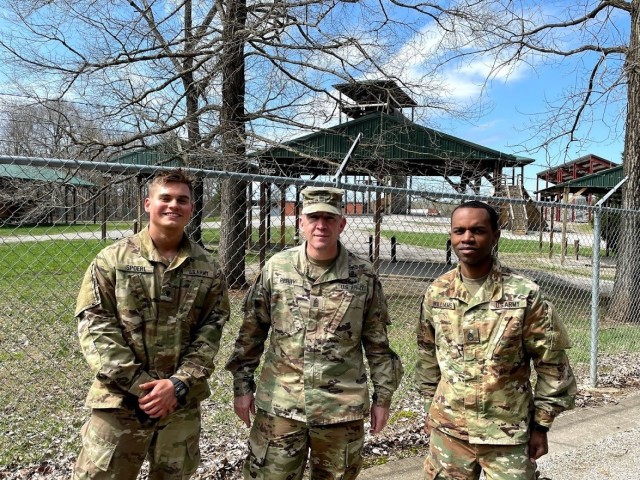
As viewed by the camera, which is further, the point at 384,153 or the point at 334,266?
the point at 384,153

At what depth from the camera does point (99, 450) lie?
6.72ft

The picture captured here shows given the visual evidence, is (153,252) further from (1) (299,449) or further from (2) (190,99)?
(2) (190,99)

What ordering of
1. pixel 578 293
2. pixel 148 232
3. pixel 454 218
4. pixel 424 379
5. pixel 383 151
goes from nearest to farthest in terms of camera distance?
pixel 148 232
pixel 454 218
pixel 424 379
pixel 383 151
pixel 578 293

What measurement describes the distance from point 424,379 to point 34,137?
8.12 metres

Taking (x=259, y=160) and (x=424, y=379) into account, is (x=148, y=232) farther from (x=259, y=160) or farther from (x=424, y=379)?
(x=259, y=160)

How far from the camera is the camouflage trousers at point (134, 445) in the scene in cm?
205

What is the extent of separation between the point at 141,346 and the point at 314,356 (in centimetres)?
77

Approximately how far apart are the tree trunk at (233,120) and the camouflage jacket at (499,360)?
19.0ft

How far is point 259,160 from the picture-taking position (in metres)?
8.99

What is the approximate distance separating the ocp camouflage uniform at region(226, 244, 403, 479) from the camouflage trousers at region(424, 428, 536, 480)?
1.09 ft

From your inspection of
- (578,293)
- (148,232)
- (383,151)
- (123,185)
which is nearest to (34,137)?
(123,185)

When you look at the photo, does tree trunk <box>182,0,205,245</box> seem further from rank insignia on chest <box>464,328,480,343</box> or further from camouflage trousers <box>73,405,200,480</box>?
rank insignia on chest <box>464,328,480,343</box>

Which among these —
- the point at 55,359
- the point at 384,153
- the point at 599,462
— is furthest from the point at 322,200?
the point at 384,153

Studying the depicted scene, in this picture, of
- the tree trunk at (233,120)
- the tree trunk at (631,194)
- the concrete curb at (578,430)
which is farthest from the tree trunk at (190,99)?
the tree trunk at (631,194)
